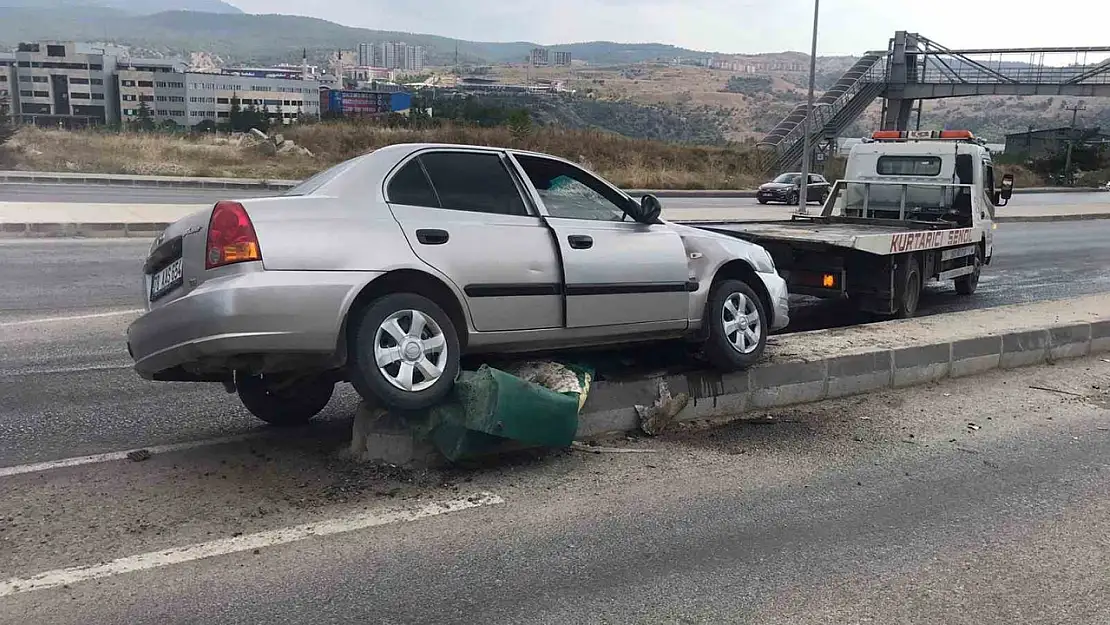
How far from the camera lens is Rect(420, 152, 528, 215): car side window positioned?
18.3ft

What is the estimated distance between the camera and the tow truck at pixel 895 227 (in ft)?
33.9

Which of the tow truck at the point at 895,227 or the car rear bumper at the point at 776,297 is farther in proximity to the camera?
the tow truck at the point at 895,227

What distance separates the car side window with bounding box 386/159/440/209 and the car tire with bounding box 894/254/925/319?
6.83m

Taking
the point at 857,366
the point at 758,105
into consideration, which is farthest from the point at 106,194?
the point at 758,105

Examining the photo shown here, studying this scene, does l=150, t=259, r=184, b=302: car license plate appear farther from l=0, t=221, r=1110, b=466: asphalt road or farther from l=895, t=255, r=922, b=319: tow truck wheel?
l=895, t=255, r=922, b=319: tow truck wheel

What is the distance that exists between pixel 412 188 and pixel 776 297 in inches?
124

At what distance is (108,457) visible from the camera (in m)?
5.43

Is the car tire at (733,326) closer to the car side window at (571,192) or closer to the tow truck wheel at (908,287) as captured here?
the car side window at (571,192)

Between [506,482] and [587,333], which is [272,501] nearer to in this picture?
[506,482]

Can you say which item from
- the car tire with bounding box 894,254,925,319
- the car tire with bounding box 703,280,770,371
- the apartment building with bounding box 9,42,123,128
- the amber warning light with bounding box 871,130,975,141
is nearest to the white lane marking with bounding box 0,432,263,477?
the car tire with bounding box 703,280,770,371

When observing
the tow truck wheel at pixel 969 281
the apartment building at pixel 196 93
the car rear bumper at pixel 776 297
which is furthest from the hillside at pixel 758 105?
the car rear bumper at pixel 776 297

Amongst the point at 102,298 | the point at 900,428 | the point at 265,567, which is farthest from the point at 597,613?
the point at 102,298

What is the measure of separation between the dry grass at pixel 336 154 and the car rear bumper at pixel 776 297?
34.1 meters

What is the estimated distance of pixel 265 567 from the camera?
4039 millimetres
